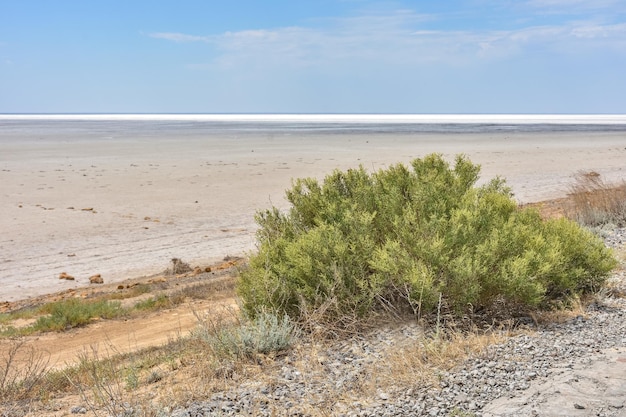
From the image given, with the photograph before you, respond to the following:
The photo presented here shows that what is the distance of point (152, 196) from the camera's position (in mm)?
23078

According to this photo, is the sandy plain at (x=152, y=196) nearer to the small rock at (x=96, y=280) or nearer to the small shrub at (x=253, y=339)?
the small rock at (x=96, y=280)

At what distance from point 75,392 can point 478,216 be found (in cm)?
408

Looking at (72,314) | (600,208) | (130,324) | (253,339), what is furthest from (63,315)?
(600,208)

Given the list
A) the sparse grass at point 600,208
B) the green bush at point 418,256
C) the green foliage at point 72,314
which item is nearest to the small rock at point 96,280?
the green foliage at point 72,314

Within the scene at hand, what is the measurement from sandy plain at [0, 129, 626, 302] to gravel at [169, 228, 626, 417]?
12.8 feet

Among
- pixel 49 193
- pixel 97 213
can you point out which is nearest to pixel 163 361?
pixel 97 213

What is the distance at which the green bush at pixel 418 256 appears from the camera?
5.59 m

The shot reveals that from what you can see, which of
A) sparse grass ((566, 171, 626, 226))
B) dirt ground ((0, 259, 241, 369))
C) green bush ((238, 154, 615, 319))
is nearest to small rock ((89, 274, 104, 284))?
dirt ground ((0, 259, 241, 369))

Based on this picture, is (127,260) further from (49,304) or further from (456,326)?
(456,326)

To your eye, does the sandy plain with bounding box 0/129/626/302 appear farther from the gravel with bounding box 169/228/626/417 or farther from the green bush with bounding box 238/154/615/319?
the gravel with bounding box 169/228/626/417

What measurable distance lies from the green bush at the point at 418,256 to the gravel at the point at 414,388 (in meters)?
0.41

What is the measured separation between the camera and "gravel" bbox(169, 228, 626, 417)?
429 cm

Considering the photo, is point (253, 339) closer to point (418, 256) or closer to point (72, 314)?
point (418, 256)

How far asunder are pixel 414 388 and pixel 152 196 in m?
19.8
